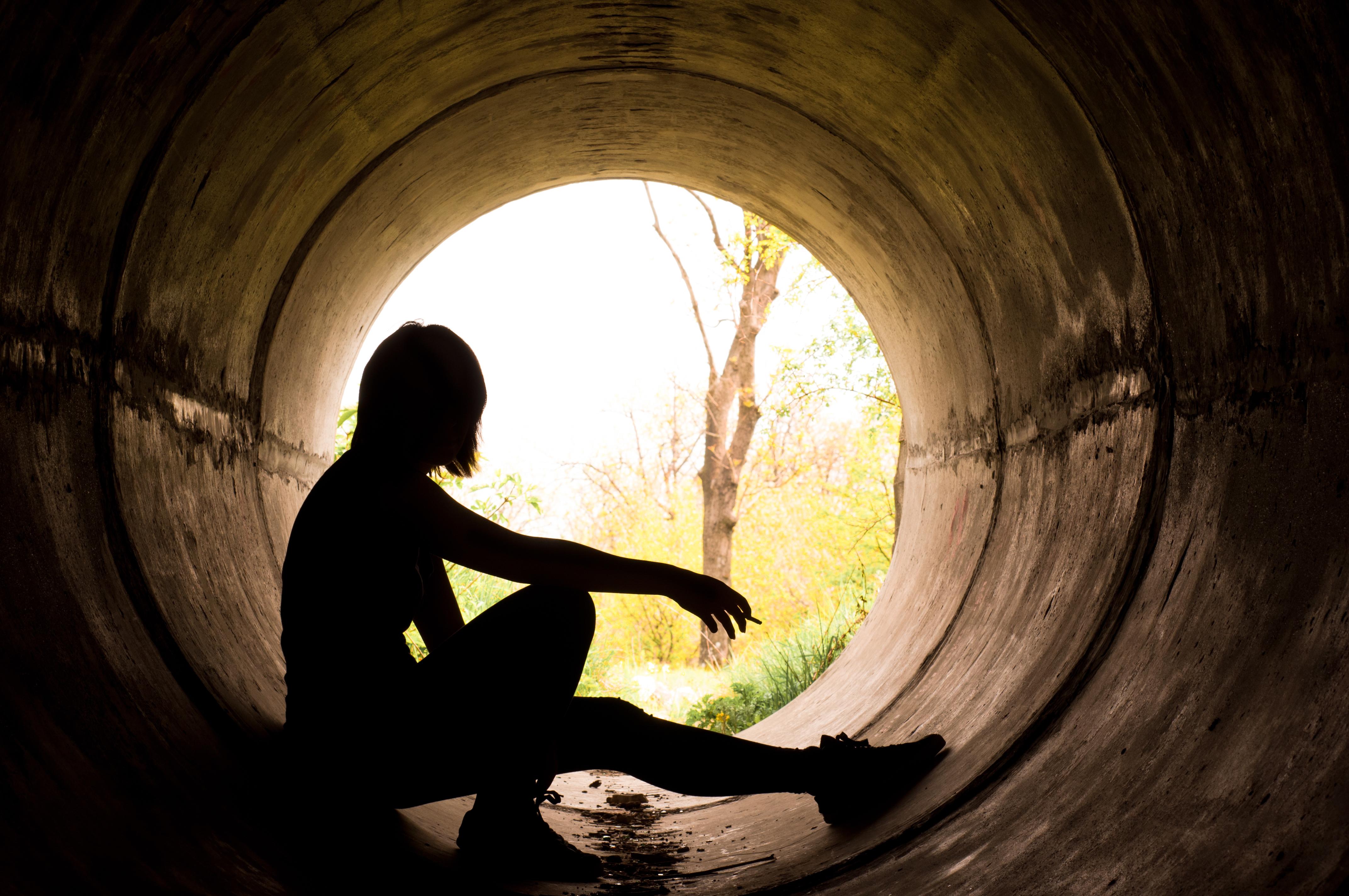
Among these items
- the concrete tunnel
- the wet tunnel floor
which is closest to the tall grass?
the wet tunnel floor

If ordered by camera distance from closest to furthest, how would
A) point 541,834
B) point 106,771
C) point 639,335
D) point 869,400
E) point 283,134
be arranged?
point 106,771
point 541,834
point 283,134
point 869,400
point 639,335

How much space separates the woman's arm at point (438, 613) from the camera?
279 cm

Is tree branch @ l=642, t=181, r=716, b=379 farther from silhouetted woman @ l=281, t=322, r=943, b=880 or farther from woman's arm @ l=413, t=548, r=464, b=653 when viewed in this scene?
silhouetted woman @ l=281, t=322, r=943, b=880

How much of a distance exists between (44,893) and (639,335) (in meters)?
24.7

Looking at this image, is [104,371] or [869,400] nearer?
[104,371]

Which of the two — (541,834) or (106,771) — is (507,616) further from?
(106,771)

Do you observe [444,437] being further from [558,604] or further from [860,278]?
[860,278]

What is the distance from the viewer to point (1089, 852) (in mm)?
1884

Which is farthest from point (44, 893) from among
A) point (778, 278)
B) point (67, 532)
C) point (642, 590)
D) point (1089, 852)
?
point (778, 278)

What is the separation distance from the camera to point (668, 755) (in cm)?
259

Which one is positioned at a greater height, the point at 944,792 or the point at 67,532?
the point at 67,532

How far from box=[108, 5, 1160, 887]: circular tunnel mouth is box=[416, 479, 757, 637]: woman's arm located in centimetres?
82

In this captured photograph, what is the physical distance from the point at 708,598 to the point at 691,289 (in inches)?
582

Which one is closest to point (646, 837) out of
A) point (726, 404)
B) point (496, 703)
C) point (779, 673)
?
point (496, 703)
